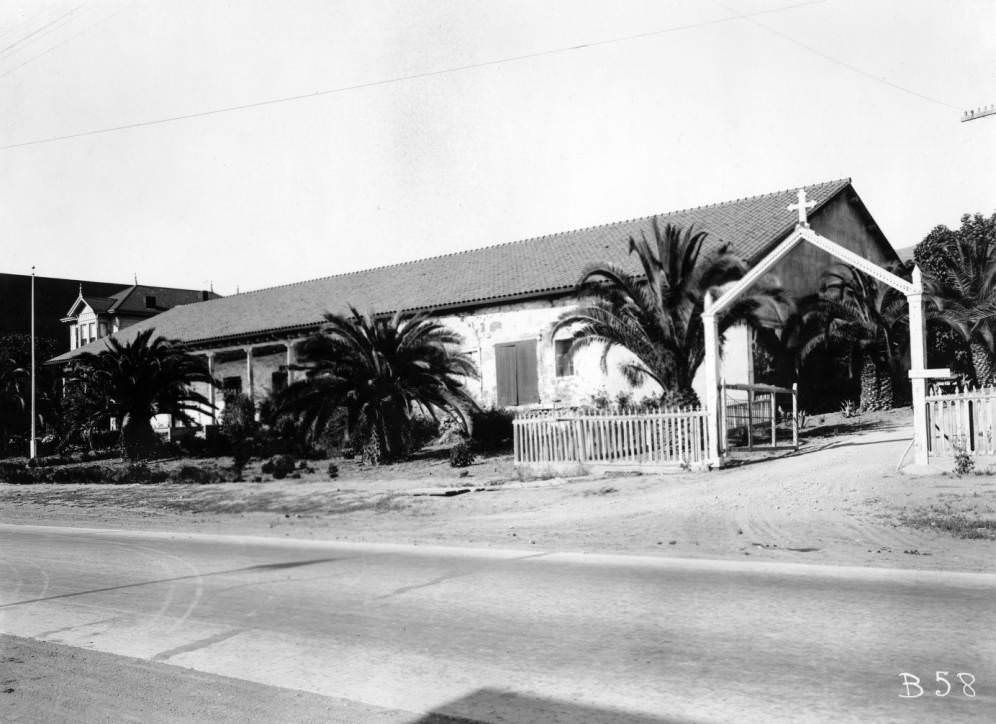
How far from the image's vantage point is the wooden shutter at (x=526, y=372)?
2700 centimetres

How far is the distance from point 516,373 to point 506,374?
1.31ft

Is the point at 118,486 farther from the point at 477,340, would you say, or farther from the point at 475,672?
the point at 475,672

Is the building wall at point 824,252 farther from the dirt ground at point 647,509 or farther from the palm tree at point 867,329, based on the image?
the dirt ground at point 647,509

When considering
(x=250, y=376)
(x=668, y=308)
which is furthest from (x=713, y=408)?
(x=250, y=376)

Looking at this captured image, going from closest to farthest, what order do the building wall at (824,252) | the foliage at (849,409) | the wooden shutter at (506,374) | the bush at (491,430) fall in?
the bush at (491,430)
the foliage at (849,409)
the building wall at (824,252)
the wooden shutter at (506,374)

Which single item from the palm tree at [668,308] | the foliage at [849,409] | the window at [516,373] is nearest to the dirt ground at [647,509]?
the palm tree at [668,308]

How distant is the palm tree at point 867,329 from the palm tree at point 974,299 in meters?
1.19

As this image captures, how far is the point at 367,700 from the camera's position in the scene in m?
4.95

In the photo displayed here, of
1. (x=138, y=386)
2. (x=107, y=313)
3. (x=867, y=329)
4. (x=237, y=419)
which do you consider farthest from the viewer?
(x=107, y=313)

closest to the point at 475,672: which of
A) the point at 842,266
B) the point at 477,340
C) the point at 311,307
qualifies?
the point at 477,340

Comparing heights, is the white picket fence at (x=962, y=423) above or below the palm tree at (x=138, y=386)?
below

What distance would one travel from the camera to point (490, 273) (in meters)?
30.8

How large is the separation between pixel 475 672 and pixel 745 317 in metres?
16.1

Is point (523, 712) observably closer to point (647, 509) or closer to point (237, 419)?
point (647, 509)
